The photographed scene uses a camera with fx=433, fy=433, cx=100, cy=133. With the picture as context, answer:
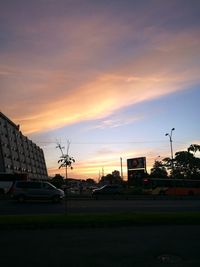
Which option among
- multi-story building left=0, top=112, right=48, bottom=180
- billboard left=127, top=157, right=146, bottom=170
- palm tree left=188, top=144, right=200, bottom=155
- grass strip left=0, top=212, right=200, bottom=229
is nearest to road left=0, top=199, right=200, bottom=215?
grass strip left=0, top=212, right=200, bottom=229

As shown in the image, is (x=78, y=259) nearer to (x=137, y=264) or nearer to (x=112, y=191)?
(x=137, y=264)

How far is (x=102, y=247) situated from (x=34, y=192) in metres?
27.3

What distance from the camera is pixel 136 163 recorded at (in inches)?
3910

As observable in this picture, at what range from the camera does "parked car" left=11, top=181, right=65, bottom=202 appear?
38812 millimetres

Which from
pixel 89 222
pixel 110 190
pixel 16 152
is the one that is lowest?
pixel 89 222

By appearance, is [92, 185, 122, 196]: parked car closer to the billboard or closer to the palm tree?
the billboard

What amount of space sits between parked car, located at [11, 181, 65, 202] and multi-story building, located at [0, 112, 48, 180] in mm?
42531

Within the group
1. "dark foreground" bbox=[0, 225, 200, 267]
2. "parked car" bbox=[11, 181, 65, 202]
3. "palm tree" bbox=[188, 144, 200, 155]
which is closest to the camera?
"dark foreground" bbox=[0, 225, 200, 267]

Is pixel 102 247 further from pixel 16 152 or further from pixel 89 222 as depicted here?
pixel 16 152

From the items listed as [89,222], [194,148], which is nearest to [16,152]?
[194,148]

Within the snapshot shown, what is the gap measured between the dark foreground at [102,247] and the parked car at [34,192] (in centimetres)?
2245

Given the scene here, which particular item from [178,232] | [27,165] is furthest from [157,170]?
[178,232]

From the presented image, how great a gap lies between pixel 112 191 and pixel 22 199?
2647 cm

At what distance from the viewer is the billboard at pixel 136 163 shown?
98000 millimetres
